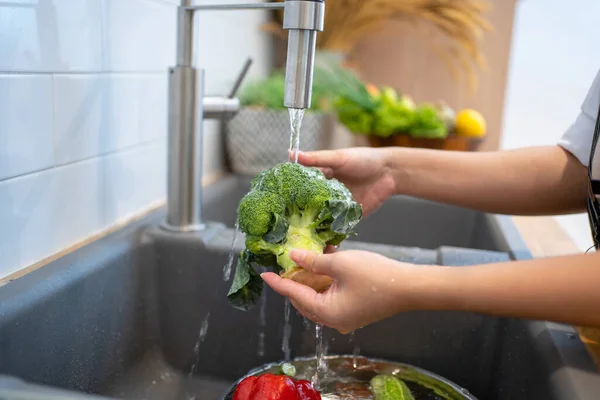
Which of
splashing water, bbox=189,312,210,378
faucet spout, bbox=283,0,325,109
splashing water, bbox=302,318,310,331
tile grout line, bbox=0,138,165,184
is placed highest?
faucet spout, bbox=283,0,325,109

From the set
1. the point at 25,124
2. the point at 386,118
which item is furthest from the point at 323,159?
the point at 386,118

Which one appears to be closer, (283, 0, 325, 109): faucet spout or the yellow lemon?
(283, 0, 325, 109): faucet spout

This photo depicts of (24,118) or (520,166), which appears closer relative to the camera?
(24,118)

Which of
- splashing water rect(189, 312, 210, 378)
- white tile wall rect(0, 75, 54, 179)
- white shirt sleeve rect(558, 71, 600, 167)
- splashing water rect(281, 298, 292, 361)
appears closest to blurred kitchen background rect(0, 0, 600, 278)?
white tile wall rect(0, 75, 54, 179)

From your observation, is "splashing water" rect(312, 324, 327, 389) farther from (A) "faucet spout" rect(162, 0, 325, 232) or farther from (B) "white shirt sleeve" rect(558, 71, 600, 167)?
(B) "white shirt sleeve" rect(558, 71, 600, 167)

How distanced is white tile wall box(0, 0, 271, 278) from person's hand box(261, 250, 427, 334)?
0.38 m

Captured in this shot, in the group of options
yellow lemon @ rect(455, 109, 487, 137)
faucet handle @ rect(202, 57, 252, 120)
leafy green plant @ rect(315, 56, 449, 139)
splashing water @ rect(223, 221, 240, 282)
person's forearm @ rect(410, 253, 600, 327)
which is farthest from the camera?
yellow lemon @ rect(455, 109, 487, 137)

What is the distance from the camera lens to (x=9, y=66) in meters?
0.70

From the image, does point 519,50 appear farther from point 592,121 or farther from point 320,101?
point 592,121

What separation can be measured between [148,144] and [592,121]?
742mm

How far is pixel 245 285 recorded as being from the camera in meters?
0.76

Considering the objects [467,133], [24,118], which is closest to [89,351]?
[24,118]

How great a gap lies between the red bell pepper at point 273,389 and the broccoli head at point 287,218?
0.41ft

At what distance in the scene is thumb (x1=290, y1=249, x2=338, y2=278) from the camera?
618 millimetres
